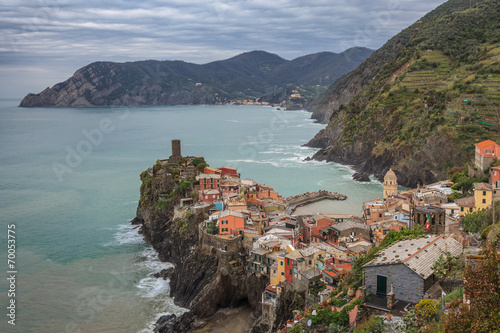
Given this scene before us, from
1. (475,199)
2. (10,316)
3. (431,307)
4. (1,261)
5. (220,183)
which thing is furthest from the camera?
(220,183)

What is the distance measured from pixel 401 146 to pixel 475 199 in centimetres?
2470

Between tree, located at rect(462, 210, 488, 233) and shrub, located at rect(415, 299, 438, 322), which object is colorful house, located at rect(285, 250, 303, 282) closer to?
tree, located at rect(462, 210, 488, 233)

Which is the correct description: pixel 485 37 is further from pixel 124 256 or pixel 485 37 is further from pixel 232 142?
pixel 124 256

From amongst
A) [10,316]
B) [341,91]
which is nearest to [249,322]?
[10,316]

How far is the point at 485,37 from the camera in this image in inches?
2355

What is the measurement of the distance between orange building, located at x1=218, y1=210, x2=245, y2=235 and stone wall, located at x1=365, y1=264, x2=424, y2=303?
12411 millimetres

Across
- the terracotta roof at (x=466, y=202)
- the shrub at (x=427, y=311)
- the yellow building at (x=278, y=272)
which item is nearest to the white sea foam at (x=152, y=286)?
the yellow building at (x=278, y=272)

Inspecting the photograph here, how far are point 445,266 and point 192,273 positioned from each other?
14791 mm

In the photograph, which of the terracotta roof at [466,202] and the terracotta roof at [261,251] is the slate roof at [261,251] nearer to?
the terracotta roof at [261,251]

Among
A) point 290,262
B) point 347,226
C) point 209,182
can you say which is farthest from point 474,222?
point 209,182

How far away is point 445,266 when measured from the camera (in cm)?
1214

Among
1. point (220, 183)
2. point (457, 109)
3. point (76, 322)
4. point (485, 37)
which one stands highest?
point (485, 37)

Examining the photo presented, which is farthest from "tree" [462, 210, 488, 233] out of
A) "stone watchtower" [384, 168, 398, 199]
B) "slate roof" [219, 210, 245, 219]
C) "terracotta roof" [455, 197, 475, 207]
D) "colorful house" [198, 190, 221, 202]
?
"colorful house" [198, 190, 221, 202]

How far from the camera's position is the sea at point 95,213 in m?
22.8
